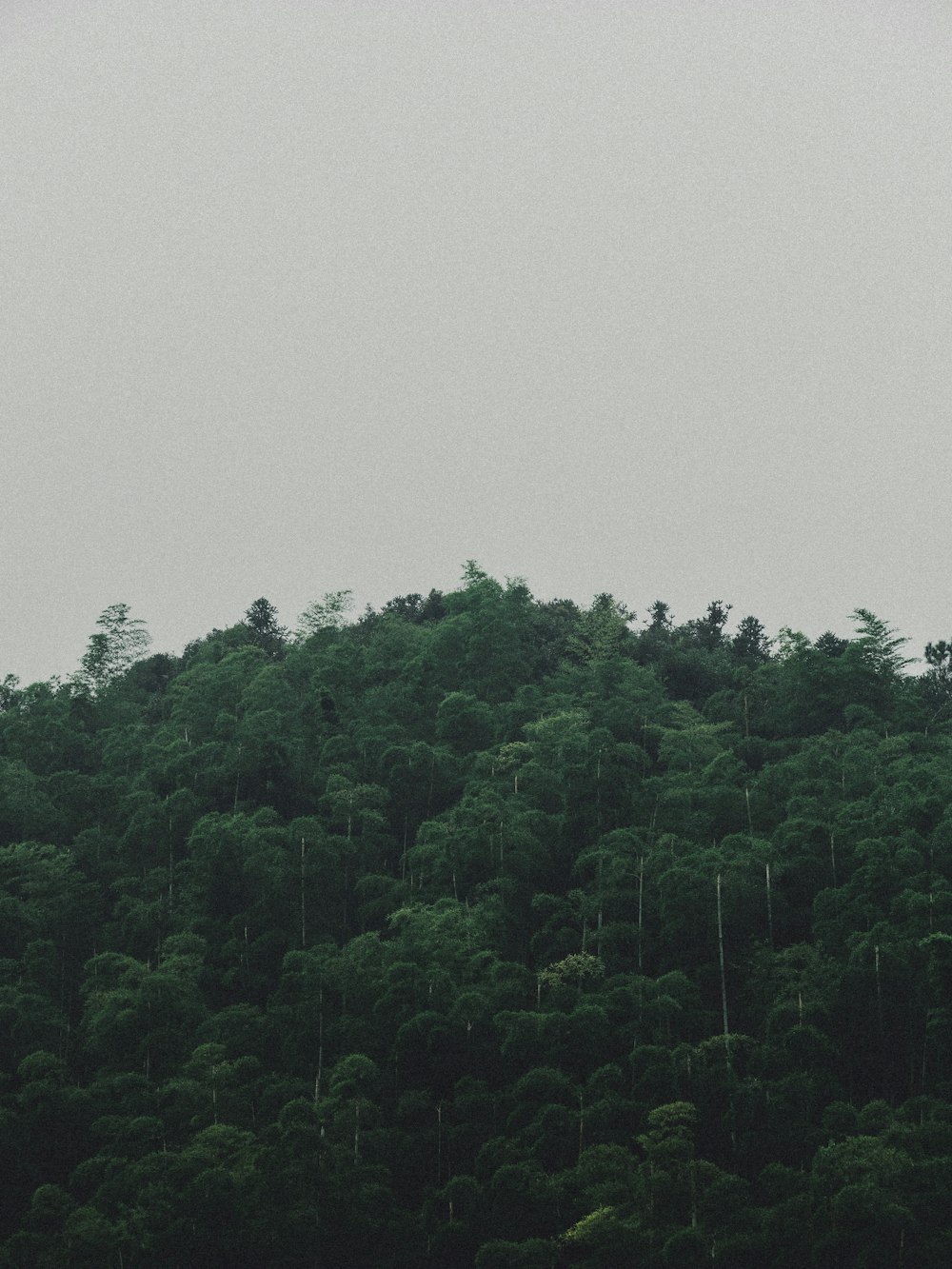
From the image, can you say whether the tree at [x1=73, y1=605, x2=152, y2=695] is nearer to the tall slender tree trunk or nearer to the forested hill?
the forested hill

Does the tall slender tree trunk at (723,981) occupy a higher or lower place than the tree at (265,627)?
lower

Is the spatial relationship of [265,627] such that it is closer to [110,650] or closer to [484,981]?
[110,650]

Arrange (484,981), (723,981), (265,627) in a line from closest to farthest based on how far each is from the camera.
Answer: (723,981), (484,981), (265,627)

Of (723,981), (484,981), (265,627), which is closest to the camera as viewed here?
(723,981)

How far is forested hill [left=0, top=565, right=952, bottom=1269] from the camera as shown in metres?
22.6

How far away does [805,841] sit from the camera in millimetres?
28594

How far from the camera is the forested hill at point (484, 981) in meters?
22.6

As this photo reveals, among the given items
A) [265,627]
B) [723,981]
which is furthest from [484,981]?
[265,627]

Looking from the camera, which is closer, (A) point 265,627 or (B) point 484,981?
(B) point 484,981

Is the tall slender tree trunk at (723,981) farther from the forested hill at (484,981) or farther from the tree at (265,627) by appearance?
the tree at (265,627)

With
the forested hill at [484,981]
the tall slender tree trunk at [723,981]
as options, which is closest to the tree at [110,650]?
the forested hill at [484,981]

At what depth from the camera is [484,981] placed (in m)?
27.0

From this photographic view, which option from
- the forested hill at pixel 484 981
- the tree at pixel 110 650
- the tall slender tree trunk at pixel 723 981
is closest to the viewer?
the forested hill at pixel 484 981

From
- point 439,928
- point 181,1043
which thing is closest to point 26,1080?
point 181,1043
